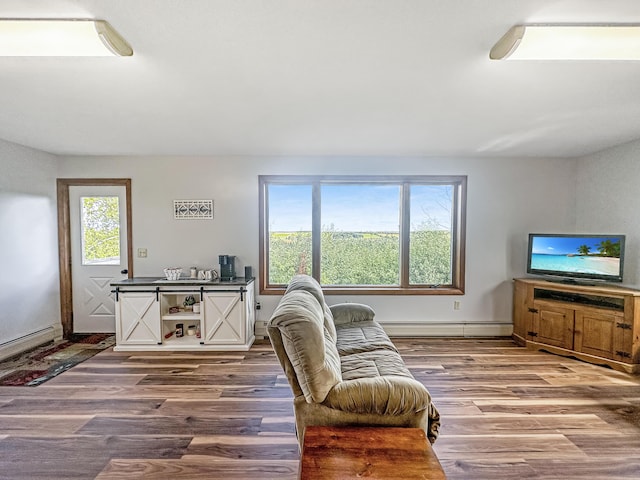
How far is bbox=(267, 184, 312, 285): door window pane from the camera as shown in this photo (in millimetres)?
4355

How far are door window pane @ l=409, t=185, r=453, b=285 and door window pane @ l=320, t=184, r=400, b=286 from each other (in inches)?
9.4

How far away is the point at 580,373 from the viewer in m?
3.24

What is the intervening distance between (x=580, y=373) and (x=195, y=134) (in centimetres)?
467

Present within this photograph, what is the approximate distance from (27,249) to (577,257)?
6.61 metres

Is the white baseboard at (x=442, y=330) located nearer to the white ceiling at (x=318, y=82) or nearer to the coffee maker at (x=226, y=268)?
the coffee maker at (x=226, y=268)

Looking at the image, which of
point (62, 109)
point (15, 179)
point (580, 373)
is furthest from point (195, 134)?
point (580, 373)

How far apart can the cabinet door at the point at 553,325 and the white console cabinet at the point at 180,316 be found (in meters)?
3.56

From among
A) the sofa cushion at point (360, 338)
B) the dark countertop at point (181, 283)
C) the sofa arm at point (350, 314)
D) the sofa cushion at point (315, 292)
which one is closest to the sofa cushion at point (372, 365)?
the sofa cushion at point (360, 338)

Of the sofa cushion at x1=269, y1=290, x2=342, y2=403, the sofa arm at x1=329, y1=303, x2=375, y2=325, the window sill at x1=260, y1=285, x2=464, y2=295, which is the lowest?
the sofa arm at x1=329, y1=303, x2=375, y2=325

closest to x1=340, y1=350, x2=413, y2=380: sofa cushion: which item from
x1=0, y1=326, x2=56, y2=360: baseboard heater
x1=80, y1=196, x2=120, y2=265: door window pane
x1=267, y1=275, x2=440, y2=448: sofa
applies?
x1=267, y1=275, x2=440, y2=448: sofa

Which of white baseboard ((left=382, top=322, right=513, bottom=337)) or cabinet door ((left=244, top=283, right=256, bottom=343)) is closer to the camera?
cabinet door ((left=244, top=283, right=256, bottom=343))

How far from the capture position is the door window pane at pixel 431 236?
4406mm

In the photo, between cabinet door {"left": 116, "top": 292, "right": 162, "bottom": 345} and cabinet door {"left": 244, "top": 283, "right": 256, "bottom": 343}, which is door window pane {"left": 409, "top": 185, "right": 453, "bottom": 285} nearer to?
cabinet door {"left": 244, "top": 283, "right": 256, "bottom": 343}

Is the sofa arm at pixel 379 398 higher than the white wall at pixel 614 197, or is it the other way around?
the white wall at pixel 614 197
